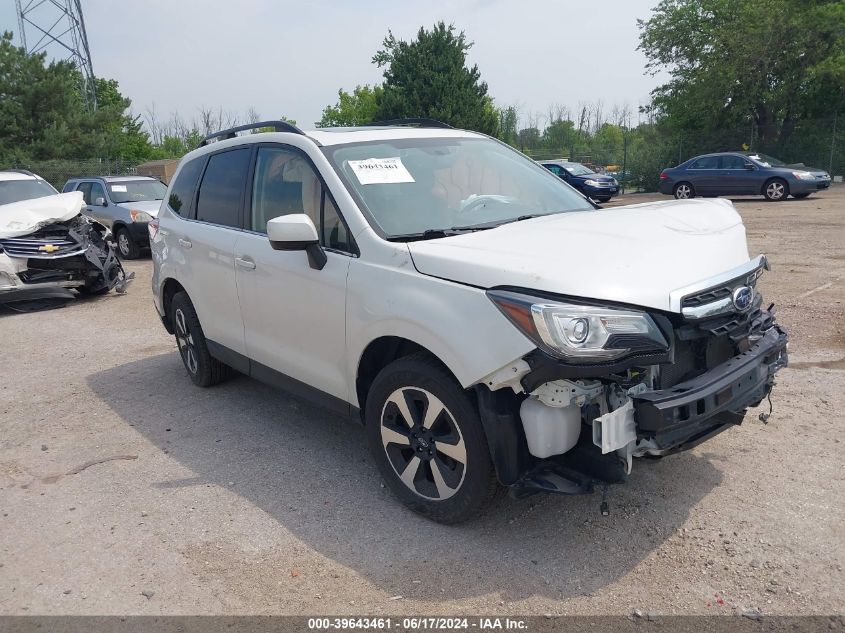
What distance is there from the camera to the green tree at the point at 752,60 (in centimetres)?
2720

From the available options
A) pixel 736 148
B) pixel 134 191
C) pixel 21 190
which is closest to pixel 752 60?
pixel 736 148

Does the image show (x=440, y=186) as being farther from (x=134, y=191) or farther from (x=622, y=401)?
(x=134, y=191)

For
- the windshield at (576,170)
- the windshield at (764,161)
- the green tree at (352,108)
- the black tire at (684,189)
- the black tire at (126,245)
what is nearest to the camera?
the black tire at (126,245)

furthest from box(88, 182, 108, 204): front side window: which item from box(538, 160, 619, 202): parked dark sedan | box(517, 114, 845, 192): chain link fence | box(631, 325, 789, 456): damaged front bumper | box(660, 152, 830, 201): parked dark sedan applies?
box(517, 114, 845, 192): chain link fence

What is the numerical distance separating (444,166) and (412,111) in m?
32.2

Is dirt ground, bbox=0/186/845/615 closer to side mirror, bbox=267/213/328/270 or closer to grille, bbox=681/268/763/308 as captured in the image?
grille, bbox=681/268/763/308

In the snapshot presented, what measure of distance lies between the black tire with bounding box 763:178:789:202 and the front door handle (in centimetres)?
1964

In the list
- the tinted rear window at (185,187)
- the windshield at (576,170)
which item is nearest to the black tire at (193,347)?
the tinted rear window at (185,187)

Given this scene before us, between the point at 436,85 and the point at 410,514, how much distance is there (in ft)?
112

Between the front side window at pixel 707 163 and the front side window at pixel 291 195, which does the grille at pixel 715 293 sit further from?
the front side window at pixel 707 163

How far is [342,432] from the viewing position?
476cm

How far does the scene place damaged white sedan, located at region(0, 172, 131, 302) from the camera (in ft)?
30.8

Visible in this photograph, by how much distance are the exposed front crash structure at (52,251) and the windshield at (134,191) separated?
437cm

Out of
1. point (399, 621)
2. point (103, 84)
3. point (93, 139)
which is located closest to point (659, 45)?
point (93, 139)
